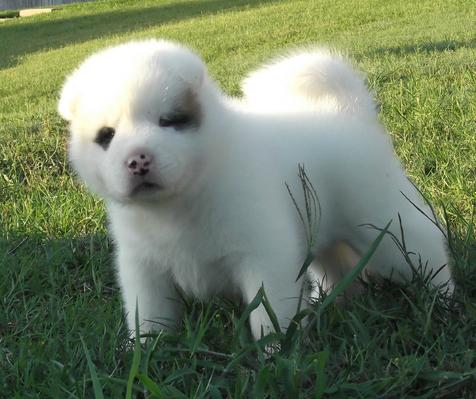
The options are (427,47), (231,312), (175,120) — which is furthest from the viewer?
(427,47)

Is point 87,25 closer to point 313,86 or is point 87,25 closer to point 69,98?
point 313,86

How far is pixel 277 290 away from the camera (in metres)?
2.68

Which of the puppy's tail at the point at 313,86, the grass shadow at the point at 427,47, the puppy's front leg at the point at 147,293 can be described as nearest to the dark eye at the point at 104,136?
the puppy's front leg at the point at 147,293

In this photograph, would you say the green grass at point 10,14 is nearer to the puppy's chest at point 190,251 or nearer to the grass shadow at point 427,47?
the grass shadow at point 427,47

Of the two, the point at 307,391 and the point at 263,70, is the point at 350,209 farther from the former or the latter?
the point at 307,391

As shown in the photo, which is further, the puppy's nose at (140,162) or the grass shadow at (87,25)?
the grass shadow at (87,25)

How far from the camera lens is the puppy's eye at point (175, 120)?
2.62 meters

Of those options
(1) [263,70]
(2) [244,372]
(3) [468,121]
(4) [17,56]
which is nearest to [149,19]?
(4) [17,56]

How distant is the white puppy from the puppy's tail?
0.21 feet

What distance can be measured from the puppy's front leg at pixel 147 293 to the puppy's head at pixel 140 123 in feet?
1.01

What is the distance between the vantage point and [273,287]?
268 centimetres

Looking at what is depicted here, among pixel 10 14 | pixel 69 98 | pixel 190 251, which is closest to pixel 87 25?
pixel 10 14

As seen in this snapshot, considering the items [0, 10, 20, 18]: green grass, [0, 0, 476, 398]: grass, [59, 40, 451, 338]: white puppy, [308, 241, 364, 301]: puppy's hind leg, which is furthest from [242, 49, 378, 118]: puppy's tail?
[0, 10, 20, 18]: green grass

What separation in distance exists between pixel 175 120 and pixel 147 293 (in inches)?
26.5
